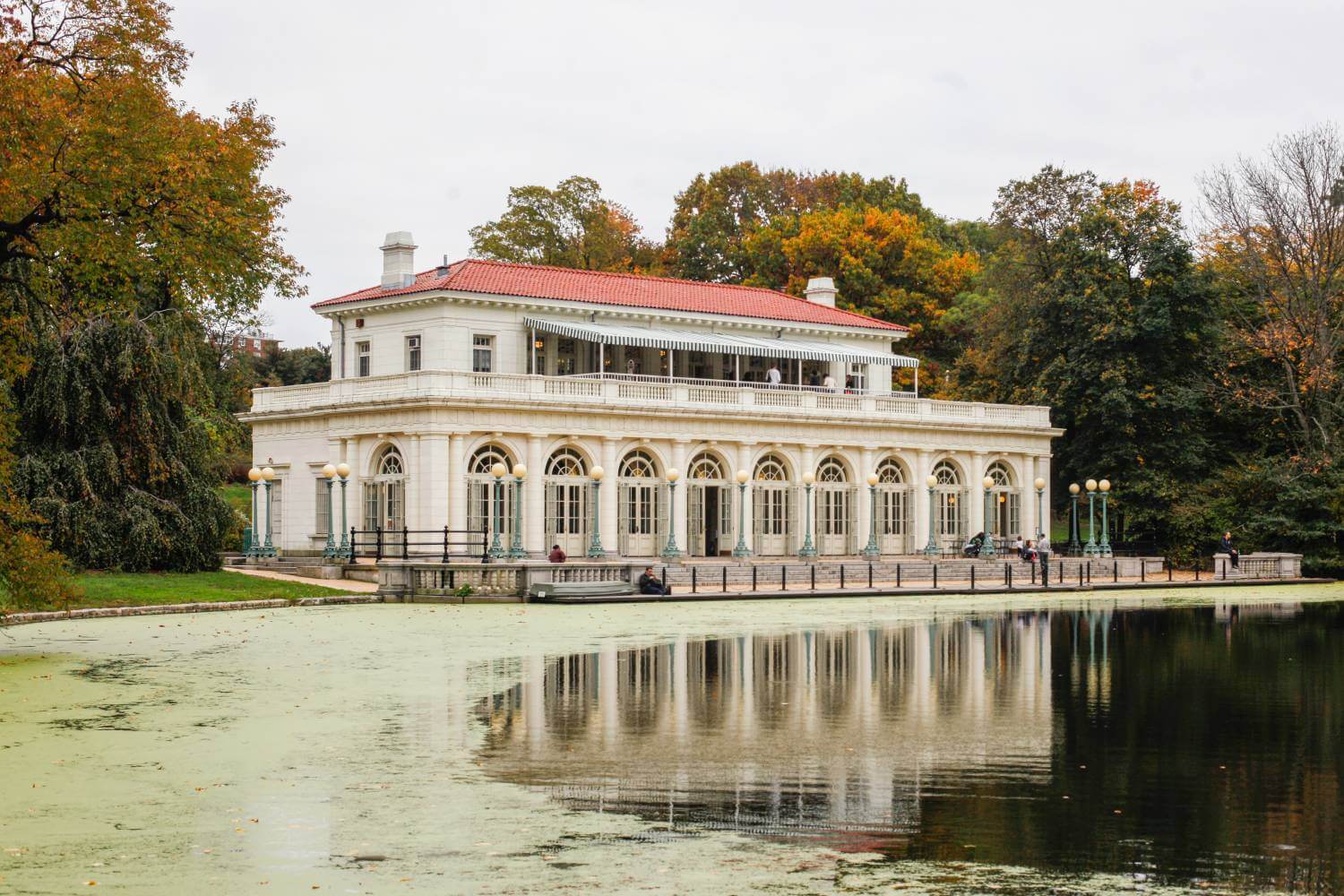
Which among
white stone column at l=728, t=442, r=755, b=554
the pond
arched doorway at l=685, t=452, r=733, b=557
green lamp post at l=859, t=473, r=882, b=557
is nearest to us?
the pond

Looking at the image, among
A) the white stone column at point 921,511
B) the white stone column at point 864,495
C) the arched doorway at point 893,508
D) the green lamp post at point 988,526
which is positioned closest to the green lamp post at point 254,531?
the white stone column at point 864,495

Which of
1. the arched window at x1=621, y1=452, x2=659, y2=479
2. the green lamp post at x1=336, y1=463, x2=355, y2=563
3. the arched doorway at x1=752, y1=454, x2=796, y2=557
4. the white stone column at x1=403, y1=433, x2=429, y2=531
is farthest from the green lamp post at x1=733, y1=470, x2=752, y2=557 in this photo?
the green lamp post at x1=336, y1=463, x2=355, y2=563

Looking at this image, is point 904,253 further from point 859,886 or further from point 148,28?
point 859,886

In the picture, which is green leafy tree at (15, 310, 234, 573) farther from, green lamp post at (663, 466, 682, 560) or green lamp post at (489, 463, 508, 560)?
green lamp post at (663, 466, 682, 560)

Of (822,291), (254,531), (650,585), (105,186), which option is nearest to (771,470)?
(822,291)

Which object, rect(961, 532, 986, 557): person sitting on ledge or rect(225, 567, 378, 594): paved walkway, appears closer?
rect(225, 567, 378, 594): paved walkway

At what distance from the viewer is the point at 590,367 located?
182ft

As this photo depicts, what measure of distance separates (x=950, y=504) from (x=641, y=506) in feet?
39.6

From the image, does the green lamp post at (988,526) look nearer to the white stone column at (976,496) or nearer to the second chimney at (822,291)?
the white stone column at (976,496)

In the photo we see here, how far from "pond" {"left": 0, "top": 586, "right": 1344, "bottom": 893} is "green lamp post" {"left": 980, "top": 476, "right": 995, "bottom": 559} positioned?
27.4m

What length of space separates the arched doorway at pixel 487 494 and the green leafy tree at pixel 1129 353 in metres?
20.5

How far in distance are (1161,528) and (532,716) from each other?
45946 mm

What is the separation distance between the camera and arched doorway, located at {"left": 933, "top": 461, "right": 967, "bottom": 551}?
192 ft

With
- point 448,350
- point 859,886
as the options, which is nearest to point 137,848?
point 859,886
